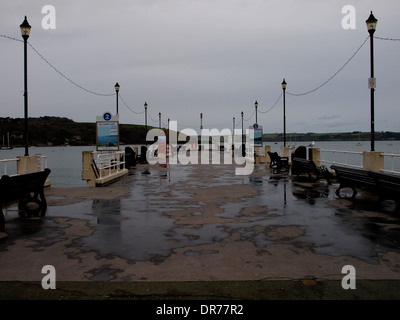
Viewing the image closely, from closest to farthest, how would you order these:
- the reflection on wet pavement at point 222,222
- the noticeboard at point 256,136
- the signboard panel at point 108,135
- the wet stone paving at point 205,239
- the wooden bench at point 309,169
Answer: the wet stone paving at point 205,239, the reflection on wet pavement at point 222,222, the wooden bench at point 309,169, the signboard panel at point 108,135, the noticeboard at point 256,136

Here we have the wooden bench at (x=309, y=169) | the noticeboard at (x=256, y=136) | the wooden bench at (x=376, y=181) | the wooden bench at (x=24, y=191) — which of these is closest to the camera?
the wooden bench at (x=24, y=191)

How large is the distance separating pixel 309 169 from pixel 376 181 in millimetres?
7056

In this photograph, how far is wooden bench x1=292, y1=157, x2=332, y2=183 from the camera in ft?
51.8

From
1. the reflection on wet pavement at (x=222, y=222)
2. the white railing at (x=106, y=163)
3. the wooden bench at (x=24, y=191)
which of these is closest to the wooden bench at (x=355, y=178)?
the reflection on wet pavement at (x=222, y=222)

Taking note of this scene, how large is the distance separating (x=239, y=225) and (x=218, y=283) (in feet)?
11.5

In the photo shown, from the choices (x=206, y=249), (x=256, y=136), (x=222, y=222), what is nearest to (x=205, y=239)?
(x=206, y=249)

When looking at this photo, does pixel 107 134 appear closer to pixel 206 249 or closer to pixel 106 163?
pixel 106 163

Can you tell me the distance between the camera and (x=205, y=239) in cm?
688

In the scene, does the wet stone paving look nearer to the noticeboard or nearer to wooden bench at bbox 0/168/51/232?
wooden bench at bbox 0/168/51/232

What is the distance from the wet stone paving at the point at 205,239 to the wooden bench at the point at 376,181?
41 cm

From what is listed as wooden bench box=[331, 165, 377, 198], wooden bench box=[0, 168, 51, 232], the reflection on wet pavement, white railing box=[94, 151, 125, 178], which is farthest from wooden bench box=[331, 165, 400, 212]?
white railing box=[94, 151, 125, 178]

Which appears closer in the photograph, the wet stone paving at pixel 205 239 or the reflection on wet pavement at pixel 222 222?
the wet stone paving at pixel 205 239

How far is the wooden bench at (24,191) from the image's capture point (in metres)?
7.19

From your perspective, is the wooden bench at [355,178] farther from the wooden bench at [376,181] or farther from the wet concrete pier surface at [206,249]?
the wet concrete pier surface at [206,249]
